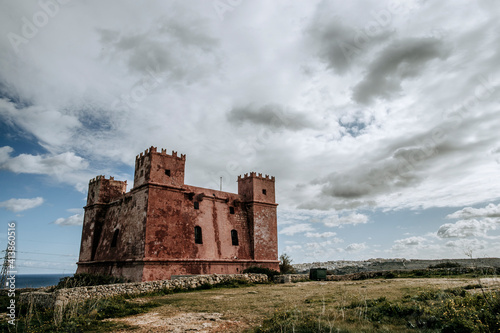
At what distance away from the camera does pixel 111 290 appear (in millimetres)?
14148

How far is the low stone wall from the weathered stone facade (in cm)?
352

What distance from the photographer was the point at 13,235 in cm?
901

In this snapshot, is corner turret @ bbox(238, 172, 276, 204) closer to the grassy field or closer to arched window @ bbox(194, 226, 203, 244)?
arched window @ bbox(194, 226, 203, 244)

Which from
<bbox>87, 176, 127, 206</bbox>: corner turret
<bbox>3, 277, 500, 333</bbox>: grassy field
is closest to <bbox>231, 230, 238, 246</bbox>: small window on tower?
<bbox>87, 176, 127, 206</bbox>: corner turret

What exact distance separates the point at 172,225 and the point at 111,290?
8.10 metres

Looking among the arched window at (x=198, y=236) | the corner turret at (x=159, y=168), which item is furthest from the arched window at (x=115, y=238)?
the arched window at (x=198, y=236)

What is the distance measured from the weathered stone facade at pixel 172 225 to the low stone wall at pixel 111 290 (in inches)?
139

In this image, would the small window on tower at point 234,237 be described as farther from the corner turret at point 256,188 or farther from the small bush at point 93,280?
the small bush at point 93,280

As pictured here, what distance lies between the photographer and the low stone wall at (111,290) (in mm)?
12522

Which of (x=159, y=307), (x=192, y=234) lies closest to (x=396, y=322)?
(x=159, y=307)

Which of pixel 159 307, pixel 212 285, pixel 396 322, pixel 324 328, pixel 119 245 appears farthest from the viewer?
pixel 119 245

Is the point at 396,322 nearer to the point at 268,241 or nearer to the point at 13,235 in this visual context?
the point at 13,235

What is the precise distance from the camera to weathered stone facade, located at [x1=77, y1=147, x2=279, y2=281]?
2112 centimetres

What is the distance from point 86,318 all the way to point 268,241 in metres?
20.0
